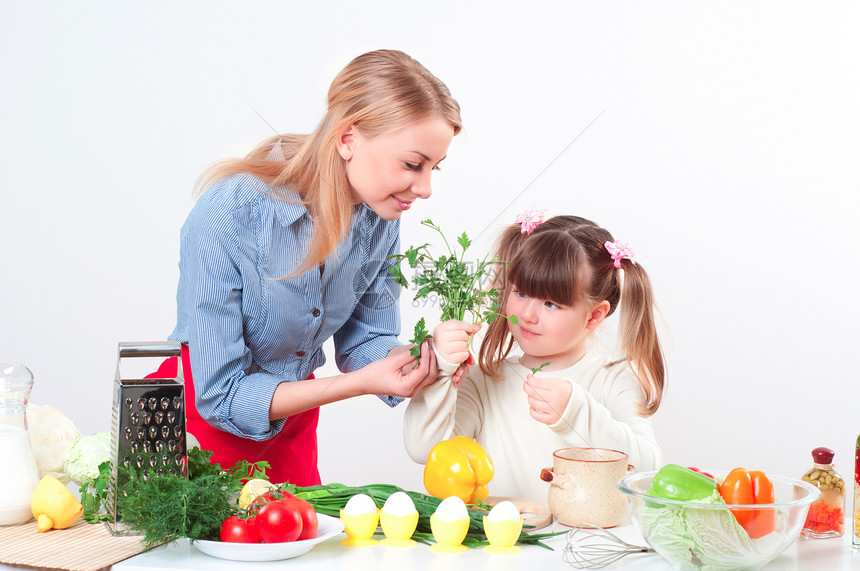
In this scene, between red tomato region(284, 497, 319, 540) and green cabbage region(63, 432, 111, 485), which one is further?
green cabbage region(63, 432, 111, 485)

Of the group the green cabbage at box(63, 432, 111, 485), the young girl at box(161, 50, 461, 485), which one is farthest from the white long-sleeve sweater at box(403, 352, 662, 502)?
the green cabbage at box(63, 432, 111, 485)

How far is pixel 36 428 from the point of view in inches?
68.5

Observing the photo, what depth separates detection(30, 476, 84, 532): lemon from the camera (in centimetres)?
152

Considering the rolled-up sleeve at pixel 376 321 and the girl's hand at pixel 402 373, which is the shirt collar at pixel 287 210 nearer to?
the rolled-up sleeve at pixel 376 321

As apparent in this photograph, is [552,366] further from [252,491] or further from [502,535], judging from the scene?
[252,491]

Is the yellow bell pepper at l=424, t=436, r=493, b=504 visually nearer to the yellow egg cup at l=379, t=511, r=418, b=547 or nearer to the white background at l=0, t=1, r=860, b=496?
the yellow egg cup at l=379, t=511, r=418, b=547

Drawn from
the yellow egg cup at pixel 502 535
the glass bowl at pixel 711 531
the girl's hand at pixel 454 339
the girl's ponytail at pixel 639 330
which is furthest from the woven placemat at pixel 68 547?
the girl's ponytail at pixel 639 330

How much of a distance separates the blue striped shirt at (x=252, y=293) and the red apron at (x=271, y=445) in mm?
107

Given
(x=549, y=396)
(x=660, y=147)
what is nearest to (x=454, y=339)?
(x=549, y=396)

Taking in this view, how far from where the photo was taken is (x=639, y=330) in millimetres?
2209

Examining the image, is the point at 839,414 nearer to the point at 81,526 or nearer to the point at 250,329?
the point at 250,329

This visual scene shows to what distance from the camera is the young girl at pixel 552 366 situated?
1.96 metres

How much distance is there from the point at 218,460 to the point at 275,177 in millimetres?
724

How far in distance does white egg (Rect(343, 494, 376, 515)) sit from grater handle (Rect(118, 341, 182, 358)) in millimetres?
406
